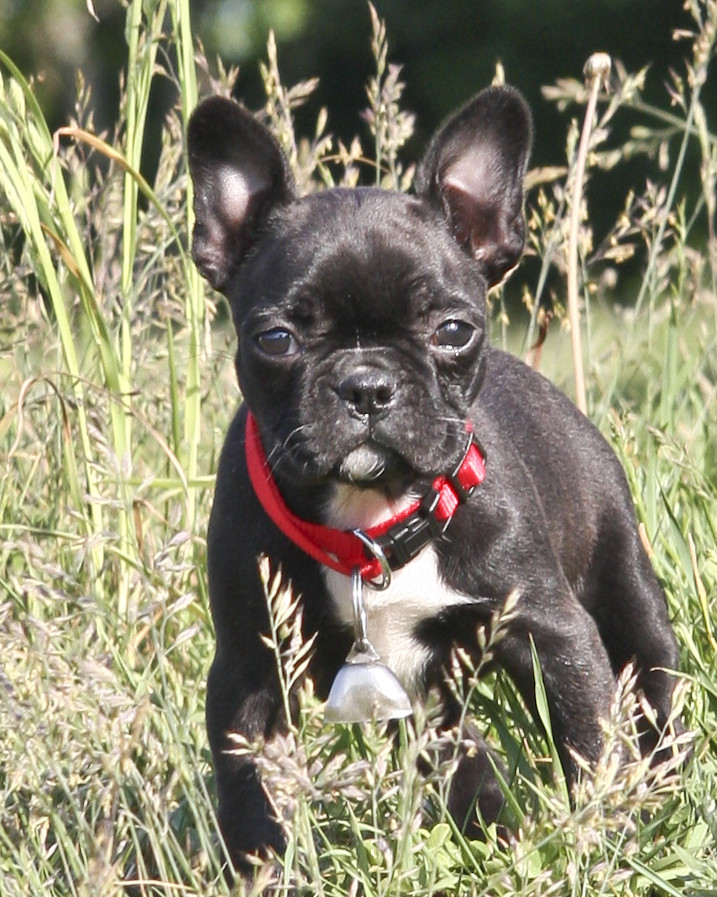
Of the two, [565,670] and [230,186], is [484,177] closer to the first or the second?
[230,186]

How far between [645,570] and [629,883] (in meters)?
1.13

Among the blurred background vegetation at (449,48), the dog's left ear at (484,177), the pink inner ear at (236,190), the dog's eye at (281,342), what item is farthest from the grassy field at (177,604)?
the blurred background vegetation at (449,48)

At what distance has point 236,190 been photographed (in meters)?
3.74

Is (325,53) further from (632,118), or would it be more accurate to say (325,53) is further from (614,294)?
(614,294)

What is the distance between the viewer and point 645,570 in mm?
3975

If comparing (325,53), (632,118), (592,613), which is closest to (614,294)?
(632,118)

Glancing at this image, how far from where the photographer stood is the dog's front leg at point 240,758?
3.23m

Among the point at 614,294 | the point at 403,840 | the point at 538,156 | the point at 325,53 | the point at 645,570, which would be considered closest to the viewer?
the point at 403,840

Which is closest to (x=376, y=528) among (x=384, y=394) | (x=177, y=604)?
(x=384, y=394)

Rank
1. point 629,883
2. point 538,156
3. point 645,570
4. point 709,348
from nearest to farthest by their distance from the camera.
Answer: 1. point 629,883
2. point 645,570
3. point 709,348
4. point 538,156

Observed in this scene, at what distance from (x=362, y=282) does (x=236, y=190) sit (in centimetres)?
59

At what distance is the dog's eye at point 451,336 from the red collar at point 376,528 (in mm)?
186

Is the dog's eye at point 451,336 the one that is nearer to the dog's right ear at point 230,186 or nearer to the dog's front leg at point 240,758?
the dog's right ear at point 230,186

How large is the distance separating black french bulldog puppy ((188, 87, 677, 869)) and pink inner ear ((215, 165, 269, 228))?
0.02 metres
